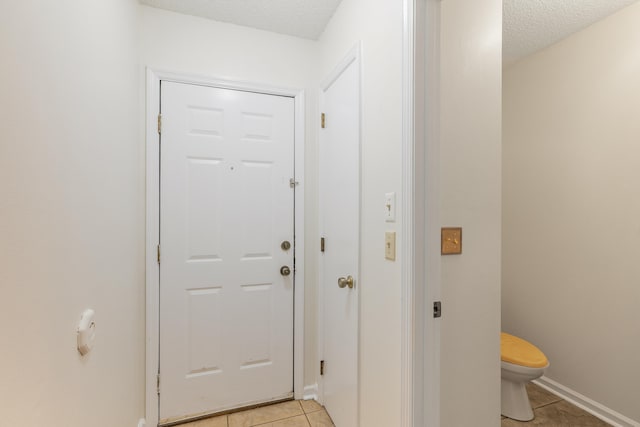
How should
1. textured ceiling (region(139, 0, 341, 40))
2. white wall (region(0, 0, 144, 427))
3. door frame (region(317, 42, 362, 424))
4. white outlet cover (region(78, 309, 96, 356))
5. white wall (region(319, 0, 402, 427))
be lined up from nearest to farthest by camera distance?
white wall (region(0, 0, 144, 427)) → white outlet cover (region(78, 309, 96, 356)) → white wall (region(319, 0, 402, 427)) → door frame (region(317, 42, 362, 424)) → textured ceiling (region(139, 0, 341, 40))

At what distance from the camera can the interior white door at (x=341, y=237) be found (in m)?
1.49

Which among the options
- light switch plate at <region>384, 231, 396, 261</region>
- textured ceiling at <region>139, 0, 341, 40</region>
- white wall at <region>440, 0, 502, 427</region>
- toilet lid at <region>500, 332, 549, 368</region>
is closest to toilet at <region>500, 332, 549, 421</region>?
toilet lid at <region>500, 332, 549, 368</region>

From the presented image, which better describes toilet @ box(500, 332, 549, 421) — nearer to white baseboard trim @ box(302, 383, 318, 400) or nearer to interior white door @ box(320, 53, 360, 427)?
interior white door @ box(320, 53, 360, 427)

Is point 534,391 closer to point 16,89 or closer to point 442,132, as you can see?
point 442,132

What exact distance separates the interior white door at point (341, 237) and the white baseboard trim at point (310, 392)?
0.43 feet

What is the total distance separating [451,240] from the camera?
1.21 meters

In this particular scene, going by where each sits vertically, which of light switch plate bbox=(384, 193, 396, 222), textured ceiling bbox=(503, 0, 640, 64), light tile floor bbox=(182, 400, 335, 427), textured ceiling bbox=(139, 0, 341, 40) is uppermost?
textured ceiling bbox=(503, 0, 640, 64)

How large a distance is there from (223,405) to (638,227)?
282 centimetres

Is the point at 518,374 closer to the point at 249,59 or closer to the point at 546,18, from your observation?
the point at 546,18

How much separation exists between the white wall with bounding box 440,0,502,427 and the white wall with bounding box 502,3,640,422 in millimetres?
1200

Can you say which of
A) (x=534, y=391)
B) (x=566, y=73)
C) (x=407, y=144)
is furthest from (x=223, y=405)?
(x=566, y=73)

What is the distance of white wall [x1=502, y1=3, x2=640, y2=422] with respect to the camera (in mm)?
1767

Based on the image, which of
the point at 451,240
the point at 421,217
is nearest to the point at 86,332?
the point at 421,217

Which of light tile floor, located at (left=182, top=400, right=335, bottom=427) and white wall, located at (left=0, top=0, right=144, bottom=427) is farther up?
white wall, located at (left=0, top=0, right=144, bottom=427)
